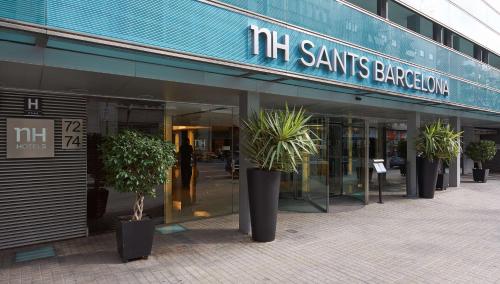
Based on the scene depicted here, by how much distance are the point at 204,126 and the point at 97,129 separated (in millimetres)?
2681

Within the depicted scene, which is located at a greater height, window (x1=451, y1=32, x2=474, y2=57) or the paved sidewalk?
window (x1=451, y1=32, x2=474, y2=57)

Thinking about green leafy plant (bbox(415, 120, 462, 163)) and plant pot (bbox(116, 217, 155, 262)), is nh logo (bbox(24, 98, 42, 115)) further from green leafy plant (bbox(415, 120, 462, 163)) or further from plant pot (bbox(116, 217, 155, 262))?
green leafy plant (bbox(415, 120, 462, 163))

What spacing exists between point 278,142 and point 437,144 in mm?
7418

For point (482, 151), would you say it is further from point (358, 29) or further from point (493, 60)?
point (358, 29)

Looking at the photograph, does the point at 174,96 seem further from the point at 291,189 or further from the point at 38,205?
the point at 291,189

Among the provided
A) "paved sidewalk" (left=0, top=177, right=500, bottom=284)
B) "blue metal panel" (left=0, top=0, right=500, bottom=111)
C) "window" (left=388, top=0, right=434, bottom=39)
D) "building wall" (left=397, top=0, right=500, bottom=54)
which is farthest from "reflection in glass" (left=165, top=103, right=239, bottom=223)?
"window" (left=388, top=0, right=434, bottom=39)

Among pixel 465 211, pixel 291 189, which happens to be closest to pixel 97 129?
pixel 291 189

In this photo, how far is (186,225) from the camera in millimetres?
7809

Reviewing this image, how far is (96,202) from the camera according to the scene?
7.04m

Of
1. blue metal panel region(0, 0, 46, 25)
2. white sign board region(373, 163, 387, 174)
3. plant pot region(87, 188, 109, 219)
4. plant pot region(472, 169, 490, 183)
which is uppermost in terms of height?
blue metal panel region(0, 0, 46, 25)

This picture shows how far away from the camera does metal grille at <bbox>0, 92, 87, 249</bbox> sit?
237 inches

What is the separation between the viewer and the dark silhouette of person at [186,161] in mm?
8430

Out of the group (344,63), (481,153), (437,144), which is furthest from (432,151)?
(481,153)

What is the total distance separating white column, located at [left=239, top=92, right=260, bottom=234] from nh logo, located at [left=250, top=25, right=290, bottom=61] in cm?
97
